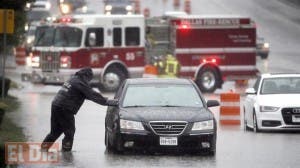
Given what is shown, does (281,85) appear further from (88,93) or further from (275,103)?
(88,93)

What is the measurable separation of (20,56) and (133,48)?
47.5ft

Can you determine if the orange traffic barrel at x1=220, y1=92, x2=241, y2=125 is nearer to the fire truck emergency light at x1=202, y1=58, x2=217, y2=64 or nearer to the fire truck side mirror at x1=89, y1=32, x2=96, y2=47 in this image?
the fire truck side mirror at x1=89, y1=32, x2=96, y2=47

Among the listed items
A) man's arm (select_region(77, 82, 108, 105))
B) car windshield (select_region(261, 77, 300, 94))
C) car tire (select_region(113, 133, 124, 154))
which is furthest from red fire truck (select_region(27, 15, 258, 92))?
car tire (select_region(113, 133, 124, 154))

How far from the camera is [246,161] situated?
65.5ft

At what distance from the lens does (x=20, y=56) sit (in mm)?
58375

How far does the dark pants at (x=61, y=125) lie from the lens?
2105 cm

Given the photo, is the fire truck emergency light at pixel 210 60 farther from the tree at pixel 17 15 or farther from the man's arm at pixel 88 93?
the man's arm at pixel 88 93

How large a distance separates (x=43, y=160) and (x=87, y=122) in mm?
10210

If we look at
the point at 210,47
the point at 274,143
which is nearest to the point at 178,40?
the point at 210,47

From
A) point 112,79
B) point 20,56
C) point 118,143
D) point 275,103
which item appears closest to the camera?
point 118,143

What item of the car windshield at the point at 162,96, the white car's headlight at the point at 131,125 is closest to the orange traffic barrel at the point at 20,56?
the car windshield at the point at 162,96

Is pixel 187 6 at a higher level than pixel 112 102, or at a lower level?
lower

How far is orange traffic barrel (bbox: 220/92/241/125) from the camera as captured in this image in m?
29.5

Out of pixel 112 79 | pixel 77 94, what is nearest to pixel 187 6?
Result: pixel 112 79
